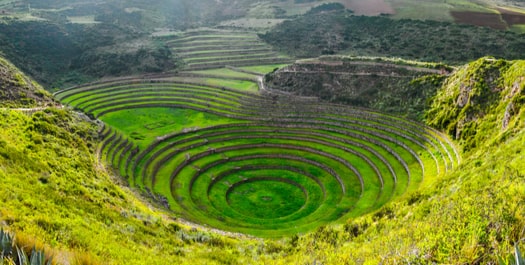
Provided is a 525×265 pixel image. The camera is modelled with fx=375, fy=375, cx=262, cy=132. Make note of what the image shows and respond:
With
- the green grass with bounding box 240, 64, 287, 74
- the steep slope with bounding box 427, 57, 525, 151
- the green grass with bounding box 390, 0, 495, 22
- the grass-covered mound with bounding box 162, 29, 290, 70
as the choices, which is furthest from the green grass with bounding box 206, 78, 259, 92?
the green grass with bounding box 390, 0, 495, 22

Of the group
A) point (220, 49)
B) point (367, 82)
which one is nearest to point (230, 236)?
point (367, 82)

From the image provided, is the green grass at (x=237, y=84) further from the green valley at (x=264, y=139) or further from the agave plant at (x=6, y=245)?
the agave plant at (x=6, y=245)

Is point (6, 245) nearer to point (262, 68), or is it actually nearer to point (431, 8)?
point (262, 68)

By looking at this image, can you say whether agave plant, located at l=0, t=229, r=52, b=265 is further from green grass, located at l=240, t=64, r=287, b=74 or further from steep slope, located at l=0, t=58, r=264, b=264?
green grass, located at l=240, t=64, r=287, b=74

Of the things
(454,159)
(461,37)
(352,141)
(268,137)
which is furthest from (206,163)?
(461,37)

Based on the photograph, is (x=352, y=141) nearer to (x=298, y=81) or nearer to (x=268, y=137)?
(x=268, y=137)

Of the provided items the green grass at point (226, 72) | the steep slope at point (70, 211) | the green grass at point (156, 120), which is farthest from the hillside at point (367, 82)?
the steep slope at point (70, 211)
